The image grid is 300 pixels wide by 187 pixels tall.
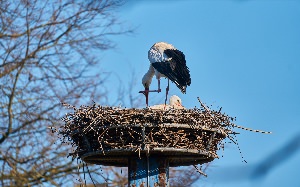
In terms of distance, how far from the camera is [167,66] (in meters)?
8.93

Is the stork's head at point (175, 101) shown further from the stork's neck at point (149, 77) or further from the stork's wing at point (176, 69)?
the stork's neck at point (149, 77)

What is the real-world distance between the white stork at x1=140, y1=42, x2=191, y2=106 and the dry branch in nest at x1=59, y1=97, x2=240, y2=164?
2.71 feet

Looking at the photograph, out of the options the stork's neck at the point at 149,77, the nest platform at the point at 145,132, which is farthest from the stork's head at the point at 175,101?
the nest platform at the point at 145,132

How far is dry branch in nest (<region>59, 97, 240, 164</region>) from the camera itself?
7426 mm

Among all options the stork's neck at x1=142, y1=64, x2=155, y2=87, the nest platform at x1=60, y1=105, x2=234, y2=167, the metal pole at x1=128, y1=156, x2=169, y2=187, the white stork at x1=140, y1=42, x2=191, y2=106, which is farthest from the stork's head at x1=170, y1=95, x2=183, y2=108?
the metal pole at x1=128, y1=156, x2=169, y2=187

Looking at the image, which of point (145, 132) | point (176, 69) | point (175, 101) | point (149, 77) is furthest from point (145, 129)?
point (149, 77)

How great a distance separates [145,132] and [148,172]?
1.69 ft

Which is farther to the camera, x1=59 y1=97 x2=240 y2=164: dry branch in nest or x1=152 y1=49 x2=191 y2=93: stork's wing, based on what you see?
x1=152 y1=49 x2=191 y2=93: stork's wing

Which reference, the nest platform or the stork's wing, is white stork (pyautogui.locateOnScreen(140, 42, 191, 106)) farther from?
the nest platform

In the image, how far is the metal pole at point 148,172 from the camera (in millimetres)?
7742

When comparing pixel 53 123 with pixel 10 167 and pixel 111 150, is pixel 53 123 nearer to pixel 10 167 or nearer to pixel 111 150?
pixel 10 167

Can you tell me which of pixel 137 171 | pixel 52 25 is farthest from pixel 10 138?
pixel 137 171

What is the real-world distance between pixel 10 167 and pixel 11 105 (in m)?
1.04

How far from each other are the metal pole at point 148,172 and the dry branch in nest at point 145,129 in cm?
40
